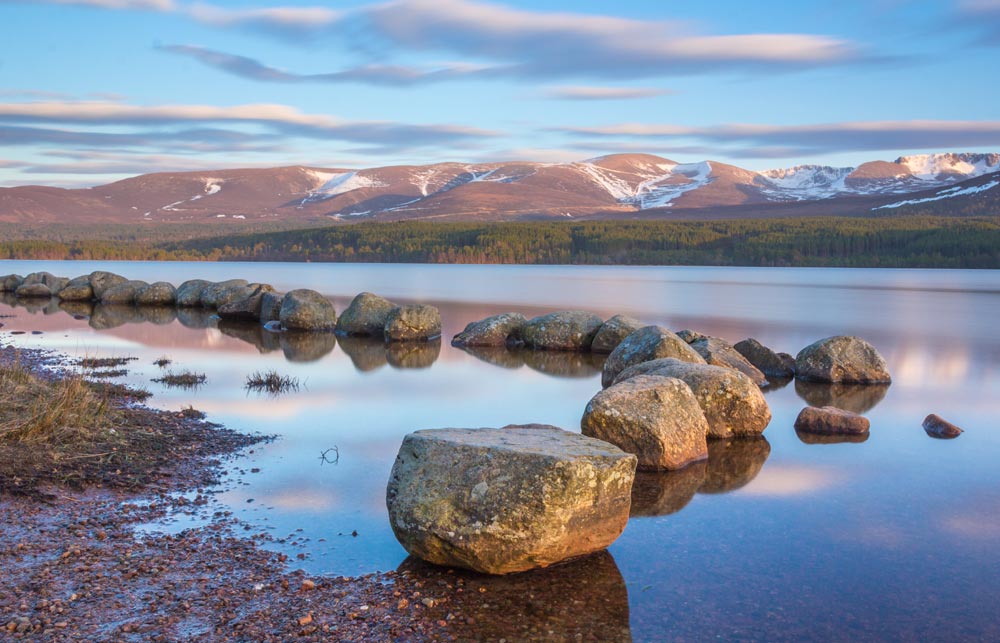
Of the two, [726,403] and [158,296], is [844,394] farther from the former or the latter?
[158,296]

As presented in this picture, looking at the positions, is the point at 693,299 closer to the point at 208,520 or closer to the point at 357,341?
the point at 357,341

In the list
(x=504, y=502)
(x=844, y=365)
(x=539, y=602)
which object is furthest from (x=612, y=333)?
(x=539, y=602)

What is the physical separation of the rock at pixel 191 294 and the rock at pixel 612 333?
1865 centimetres

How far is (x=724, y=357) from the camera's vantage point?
50.0 feet

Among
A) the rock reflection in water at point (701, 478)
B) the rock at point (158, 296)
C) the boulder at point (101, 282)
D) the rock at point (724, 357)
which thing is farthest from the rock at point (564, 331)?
the boulder at point (101, 282)

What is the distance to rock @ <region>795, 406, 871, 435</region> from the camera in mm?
11844

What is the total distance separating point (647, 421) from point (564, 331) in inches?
465

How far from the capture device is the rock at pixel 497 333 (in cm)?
2248

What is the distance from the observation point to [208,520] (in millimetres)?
7438

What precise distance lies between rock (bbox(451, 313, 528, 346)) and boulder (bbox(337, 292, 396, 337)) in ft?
8.93

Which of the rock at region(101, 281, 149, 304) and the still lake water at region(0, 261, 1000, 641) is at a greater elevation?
the rock at region(101, 281, 149, 304)

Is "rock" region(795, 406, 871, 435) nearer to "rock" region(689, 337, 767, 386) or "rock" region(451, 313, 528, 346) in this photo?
"rock" region(689, 337, 767, 386)

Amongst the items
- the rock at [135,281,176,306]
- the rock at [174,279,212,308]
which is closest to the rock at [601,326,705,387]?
the rock at [174,279,212,308]

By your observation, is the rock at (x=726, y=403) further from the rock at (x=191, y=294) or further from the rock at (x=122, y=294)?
the rock at (x=122, y=294)
